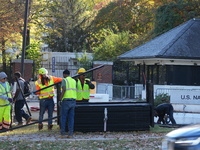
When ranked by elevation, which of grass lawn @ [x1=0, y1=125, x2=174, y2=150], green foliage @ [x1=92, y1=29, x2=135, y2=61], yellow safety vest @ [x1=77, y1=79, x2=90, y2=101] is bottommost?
grass lawn @ [x1=0, y1=125, x2=174, y2=150]

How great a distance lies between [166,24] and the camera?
108 ft

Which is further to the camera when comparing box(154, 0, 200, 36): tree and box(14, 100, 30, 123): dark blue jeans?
box(154, 0, 200, 36): tree

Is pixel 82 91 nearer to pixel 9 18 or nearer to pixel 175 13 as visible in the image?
pixel 9 18

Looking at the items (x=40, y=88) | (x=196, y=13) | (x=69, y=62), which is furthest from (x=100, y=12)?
(x=40, y=88)

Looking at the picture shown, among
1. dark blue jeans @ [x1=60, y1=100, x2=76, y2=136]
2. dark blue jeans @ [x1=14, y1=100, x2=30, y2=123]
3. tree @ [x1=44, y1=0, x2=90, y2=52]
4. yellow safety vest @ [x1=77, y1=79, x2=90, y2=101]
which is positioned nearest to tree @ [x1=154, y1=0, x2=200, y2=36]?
tree @ [x1=44, y1=0, x2=90, y2=52]

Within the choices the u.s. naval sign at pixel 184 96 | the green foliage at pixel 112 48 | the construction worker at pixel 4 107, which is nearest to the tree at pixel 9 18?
the green foliage at pixel 112 48

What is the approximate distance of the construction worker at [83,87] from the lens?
1298 cm

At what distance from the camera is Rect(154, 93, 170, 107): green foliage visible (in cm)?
2136

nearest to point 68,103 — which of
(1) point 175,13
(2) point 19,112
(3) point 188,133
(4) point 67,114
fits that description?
(4) point 67,114

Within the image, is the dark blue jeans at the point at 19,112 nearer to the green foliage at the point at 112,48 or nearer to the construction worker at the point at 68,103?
the construction worker at the point at 68,103

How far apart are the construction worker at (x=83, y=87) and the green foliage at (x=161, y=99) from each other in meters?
8.65

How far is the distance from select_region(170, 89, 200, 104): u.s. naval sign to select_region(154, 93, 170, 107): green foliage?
0.43 metres

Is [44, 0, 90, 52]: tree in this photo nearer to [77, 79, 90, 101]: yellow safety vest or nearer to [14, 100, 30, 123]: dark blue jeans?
[14, 100, 30, 123]: dark blue jeans

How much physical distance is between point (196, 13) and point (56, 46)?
22.1m
